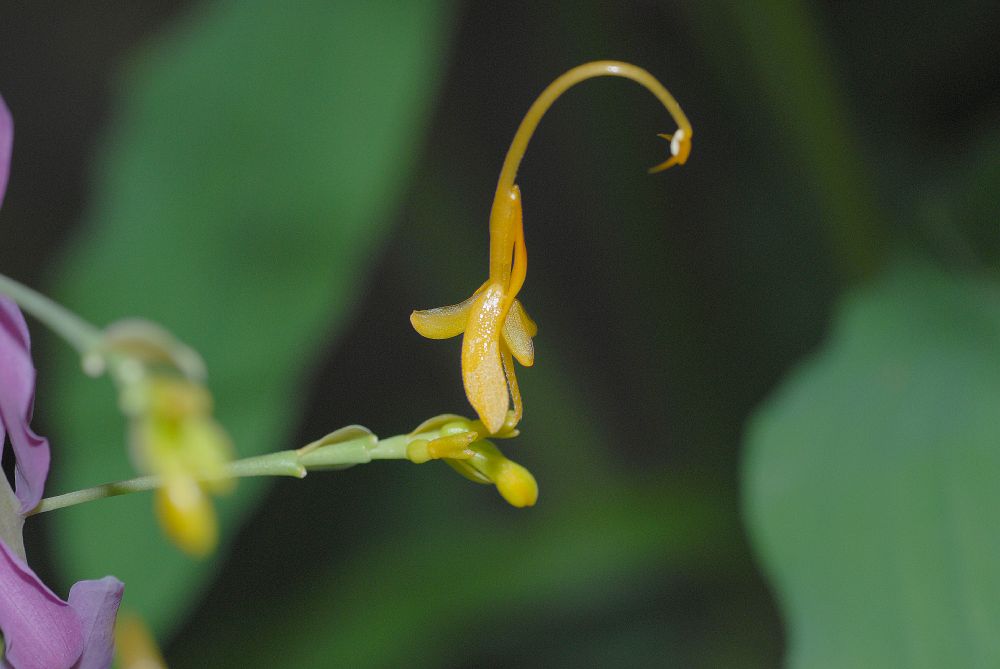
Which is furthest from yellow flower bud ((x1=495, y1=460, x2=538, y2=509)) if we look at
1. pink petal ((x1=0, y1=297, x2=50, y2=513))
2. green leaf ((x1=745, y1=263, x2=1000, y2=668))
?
green leaf ((x1=745, y1=263, x2=1000, y2=668))

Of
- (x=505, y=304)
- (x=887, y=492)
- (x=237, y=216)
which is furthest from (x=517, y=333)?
(x=237, y=216)

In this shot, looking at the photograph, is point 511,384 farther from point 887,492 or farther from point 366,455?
point 887,492

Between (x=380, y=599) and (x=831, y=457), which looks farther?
(x=380, y=599)

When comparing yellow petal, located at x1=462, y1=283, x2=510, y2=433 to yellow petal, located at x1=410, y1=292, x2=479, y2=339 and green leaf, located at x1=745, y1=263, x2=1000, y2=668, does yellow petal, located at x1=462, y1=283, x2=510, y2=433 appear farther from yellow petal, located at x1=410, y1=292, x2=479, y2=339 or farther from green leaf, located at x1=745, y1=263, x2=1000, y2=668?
green leaf, located at x1=745, y1=263, x2=1000, y2=668

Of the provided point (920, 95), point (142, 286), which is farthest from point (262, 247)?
point (920, 95)

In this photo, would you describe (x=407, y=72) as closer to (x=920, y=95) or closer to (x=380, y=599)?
(x=380, y=599)

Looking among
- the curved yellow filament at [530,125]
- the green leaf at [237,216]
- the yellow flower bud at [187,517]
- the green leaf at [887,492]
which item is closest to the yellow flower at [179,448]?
the yellow flower bud at [187,517]
